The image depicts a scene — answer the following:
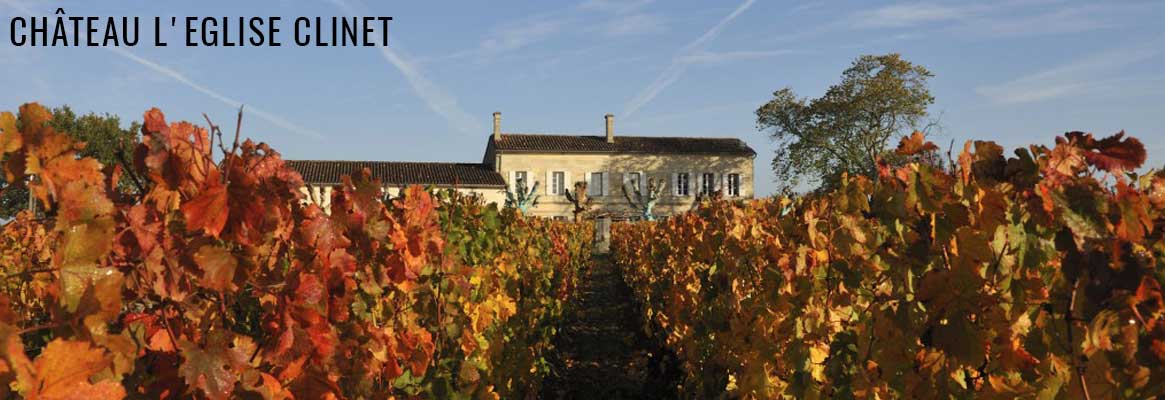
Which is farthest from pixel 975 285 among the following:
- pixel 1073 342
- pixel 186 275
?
pixel 186 275

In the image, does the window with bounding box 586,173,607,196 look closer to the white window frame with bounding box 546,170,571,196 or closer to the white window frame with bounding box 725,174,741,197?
the white window frame with bounding box 546,170,571,196

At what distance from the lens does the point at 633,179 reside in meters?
43.2

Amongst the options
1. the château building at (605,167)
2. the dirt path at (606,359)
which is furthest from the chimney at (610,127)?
the dirt path at (606,359)

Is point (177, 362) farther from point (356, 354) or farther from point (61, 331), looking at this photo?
point (356, 354)

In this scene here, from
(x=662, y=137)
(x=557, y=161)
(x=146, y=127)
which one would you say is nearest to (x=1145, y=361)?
(x=146, y=127)

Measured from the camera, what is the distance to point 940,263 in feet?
6.48

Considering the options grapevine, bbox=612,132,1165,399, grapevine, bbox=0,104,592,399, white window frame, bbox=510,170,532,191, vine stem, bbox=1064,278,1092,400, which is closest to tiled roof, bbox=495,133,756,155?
white window frame, bbox=510,170,532,191

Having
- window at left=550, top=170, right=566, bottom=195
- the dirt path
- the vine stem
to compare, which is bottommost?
the dirt path

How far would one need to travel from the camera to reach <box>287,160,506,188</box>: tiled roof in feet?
124

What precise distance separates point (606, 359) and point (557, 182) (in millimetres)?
34645

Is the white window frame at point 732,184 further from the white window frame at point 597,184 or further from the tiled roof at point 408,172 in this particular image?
the tiled roof at point 408,172

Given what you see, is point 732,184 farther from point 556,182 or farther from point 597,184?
point 556,182

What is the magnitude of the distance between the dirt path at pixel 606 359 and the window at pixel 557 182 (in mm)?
29448

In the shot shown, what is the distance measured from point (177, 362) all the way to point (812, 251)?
2.30 m
